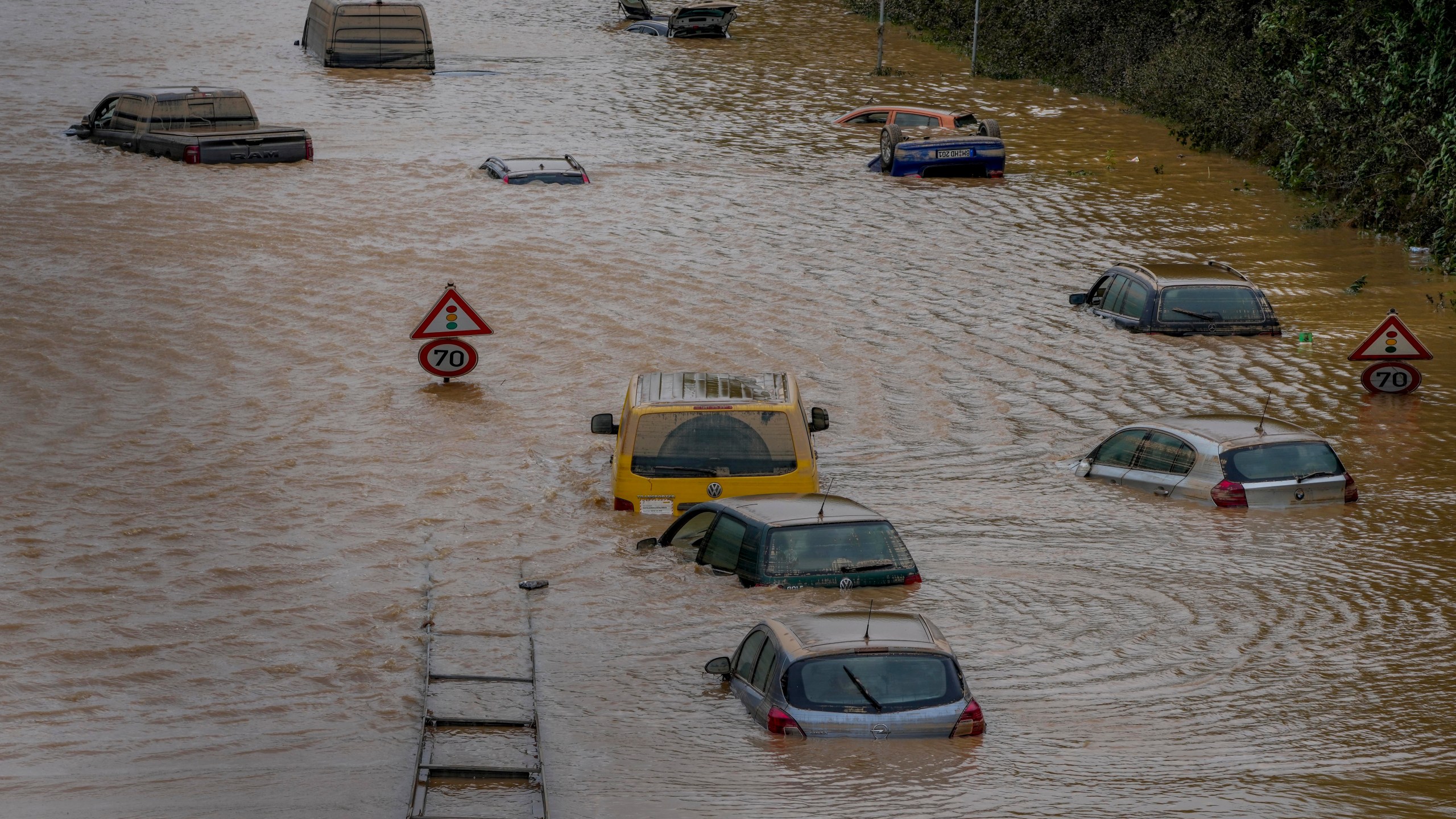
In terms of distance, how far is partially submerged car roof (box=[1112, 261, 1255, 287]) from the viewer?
78.4ft

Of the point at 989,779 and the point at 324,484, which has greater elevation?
the point at 989,779

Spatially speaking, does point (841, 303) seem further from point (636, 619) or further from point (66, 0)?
point (66, 0)

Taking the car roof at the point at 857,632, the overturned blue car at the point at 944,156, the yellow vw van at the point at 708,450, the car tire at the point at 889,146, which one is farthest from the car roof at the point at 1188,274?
the car roof at the point at 857,632

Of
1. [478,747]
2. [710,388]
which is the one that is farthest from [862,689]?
[710,388]

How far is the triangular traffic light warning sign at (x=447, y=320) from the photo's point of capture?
21.4 m

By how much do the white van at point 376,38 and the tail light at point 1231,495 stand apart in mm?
37910

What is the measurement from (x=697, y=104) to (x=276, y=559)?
104ft

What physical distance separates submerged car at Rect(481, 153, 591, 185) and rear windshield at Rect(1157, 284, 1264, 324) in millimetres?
13713

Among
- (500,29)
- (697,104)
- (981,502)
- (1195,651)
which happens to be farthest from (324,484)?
(500,29)

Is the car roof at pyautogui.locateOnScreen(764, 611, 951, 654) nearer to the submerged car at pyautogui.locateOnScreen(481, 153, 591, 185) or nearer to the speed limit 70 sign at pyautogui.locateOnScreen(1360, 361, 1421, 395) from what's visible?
the speed limit 70 sign at pyautogui.locateOnScreen(1360, 361, 1421, 395)

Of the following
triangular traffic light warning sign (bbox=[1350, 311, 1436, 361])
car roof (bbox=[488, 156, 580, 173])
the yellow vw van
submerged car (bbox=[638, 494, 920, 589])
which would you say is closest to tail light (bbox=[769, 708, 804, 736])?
submerged car (bbox=[638, 494, 920, 589])

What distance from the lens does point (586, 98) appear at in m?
46.6

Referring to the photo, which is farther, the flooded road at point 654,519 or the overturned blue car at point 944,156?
the overturned blue car at point 944,156

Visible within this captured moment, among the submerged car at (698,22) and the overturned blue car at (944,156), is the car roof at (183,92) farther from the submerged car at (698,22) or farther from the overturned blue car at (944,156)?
the submerged car at (698,22)
